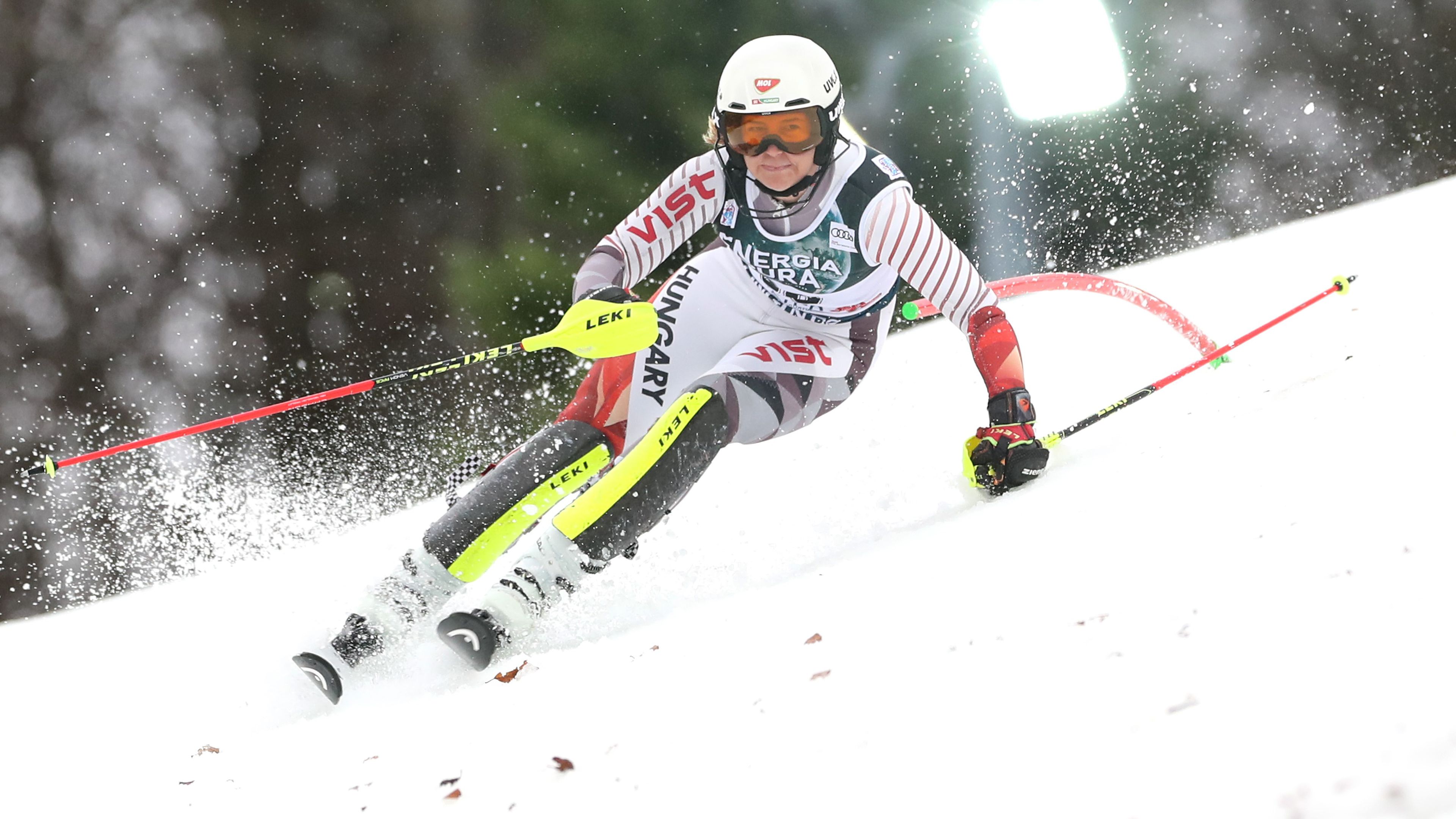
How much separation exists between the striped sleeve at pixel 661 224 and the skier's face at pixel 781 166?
21cm

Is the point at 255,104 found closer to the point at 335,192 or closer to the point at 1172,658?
the point at 335,192

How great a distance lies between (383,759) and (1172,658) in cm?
119

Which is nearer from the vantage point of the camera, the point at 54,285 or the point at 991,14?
the point at 991,14

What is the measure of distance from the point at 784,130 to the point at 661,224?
0.49 meters

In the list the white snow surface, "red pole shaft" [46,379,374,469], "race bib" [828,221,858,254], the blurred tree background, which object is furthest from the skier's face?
the blurred tree background

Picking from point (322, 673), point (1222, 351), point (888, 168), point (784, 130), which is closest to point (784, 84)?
point (784, 130)

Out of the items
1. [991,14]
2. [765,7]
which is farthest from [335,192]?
[991,14]

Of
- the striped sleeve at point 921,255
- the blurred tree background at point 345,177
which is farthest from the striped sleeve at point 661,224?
the blurred tree background at point 345,177

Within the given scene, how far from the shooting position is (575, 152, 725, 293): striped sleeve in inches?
103

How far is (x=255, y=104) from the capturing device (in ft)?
34.7

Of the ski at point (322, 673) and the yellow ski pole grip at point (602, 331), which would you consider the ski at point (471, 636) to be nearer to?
the ski at point (322, 673)

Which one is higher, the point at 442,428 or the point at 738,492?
the point at 738,492

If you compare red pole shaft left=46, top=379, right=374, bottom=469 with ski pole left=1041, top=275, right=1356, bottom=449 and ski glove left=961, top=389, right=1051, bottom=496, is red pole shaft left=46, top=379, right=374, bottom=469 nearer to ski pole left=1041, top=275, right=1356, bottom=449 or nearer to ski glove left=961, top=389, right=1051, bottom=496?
ski glove left=961, top=389, right=1051, bottom=496

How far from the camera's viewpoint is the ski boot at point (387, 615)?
209 cm
